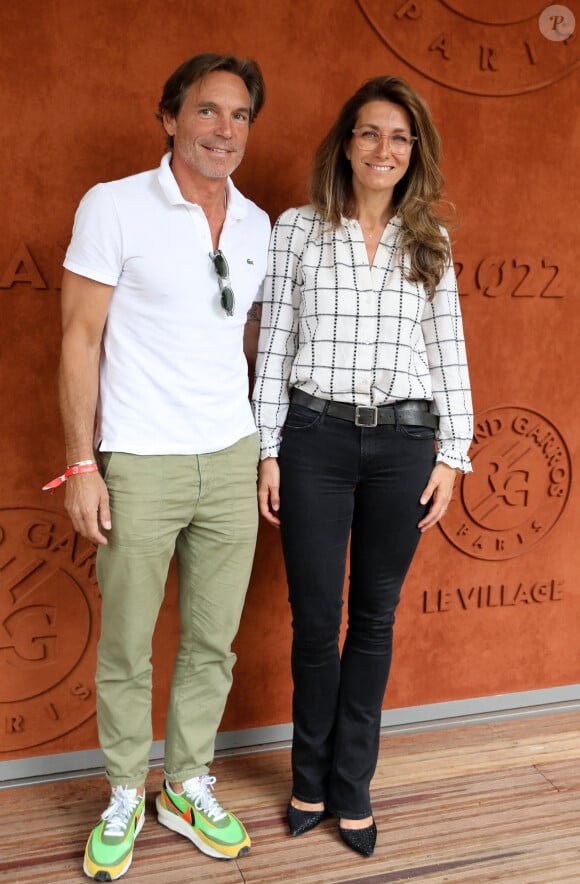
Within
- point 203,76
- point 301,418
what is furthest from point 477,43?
point 301,418

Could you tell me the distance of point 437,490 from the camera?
7.21 feet

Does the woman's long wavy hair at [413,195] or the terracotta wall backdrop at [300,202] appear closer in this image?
the woman's long wavy hair at [413,195]

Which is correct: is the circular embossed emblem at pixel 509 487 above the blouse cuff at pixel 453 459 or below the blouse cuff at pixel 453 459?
below

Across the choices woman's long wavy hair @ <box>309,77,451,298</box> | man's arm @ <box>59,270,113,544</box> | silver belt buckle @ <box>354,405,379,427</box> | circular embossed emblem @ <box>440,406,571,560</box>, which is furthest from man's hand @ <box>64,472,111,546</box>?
circular embossed emblem @ <box>440,406,571,560</box>

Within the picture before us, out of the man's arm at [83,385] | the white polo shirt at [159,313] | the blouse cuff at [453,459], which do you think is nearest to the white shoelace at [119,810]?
the man's arm at [83,385]

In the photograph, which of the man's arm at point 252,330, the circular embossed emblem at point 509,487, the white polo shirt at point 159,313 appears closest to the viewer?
the white polo shirt at point 159,313

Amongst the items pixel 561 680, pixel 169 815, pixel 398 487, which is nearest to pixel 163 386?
pixel 398 487

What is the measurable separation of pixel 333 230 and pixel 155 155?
0.57m

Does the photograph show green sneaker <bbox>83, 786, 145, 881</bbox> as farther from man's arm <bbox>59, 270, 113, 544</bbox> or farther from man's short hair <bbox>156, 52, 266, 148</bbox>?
man's short hair <bbox>156, 52, 266, 148</bbox>

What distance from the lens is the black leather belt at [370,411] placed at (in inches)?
81.7

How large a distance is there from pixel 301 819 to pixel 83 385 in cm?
129

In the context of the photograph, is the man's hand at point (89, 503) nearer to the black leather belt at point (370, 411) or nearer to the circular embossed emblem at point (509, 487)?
the black leather belt at point (370, 411)

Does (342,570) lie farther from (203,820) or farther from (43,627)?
(43,627)

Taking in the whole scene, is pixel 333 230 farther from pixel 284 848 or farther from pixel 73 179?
pixel 284 848
